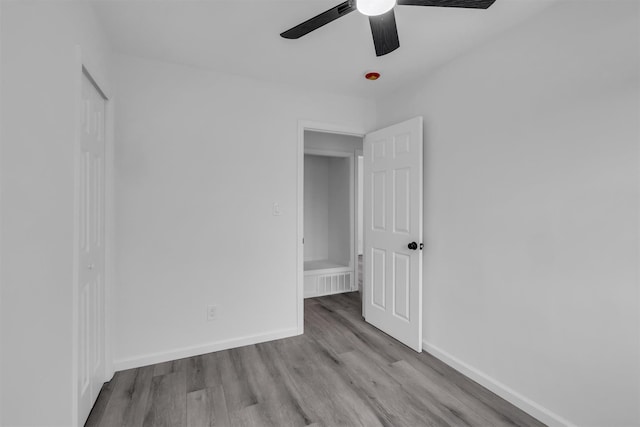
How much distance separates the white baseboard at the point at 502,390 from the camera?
1725 millimetres

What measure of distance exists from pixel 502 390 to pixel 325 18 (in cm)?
244

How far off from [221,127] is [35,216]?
5.52 ft

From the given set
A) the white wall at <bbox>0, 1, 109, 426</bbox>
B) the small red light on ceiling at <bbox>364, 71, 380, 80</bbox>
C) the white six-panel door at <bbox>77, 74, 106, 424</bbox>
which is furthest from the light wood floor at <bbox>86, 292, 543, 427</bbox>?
the small red light on ceiling at <bbox>364, 71, 380, 80</bbox>

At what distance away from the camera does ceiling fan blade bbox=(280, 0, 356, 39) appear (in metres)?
1.32

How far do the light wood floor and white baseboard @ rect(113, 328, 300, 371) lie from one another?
1.9 inches

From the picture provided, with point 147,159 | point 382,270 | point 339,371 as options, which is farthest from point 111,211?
point 382,270

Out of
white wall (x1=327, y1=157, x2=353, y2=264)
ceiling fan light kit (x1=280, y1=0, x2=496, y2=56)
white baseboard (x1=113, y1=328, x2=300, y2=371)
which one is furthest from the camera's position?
white wall (x1=327, y1=157, x2=353, y2=264)

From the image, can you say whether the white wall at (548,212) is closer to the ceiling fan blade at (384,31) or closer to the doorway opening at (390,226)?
the doorway opening at (390,226)

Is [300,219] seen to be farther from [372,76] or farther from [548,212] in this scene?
[548,212]

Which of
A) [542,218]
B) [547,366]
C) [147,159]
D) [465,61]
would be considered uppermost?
[465,61]

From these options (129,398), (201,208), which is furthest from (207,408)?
(201,208)

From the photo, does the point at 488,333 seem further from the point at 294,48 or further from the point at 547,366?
the point at 294,48

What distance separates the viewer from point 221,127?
2.58 m

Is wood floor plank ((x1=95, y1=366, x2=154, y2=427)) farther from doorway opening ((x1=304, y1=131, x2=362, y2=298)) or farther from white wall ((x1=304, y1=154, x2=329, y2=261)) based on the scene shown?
white wall ((x1=304, y1=154, x2=329, y2=261))
